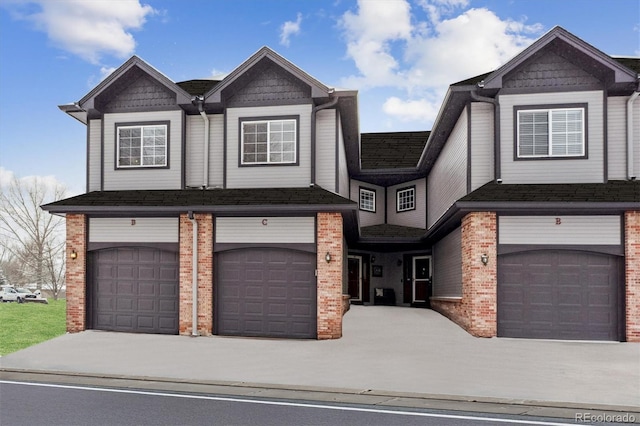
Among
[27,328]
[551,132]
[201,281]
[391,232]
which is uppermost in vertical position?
[551,132]

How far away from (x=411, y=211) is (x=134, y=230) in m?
14.2

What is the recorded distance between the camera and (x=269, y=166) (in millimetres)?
14234

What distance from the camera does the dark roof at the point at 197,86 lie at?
1549 centimetres

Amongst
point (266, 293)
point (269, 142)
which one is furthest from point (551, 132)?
point (266, 293)

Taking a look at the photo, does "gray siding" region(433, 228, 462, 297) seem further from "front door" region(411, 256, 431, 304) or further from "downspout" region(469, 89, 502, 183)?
"downspout" region(469, 89, 502, 183)

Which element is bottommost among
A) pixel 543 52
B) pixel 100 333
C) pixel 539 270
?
pixel 100 333

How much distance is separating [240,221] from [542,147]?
8847mm

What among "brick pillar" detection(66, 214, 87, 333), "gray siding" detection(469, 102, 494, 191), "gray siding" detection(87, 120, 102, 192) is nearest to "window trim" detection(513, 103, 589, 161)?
"gray siding" detection(469, 102, 494, 191)

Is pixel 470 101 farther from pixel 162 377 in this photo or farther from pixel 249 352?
pixel 162 377

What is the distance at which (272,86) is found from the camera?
14367 mm

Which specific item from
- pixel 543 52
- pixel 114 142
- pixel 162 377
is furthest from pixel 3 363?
pixel 543 52

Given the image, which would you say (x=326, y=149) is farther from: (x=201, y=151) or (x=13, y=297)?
(x=13, y=297)

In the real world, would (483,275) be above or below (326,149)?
below

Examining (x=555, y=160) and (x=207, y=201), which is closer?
(x=207, y=201)
